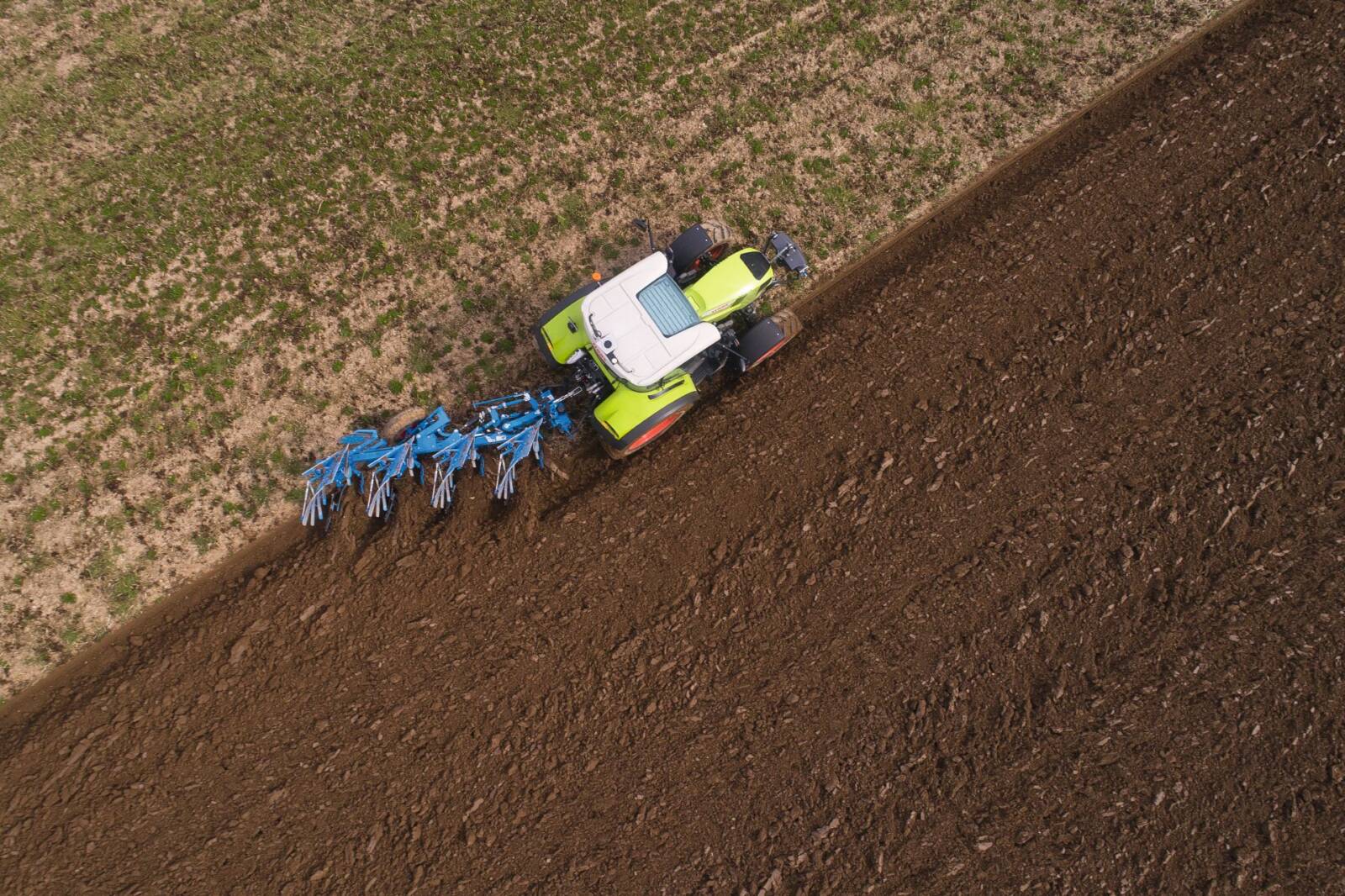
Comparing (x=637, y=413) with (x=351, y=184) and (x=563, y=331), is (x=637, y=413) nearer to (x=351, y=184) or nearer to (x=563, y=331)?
(x=563, y=331)

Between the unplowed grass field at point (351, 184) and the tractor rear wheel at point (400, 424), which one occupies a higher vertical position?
the unplowed grass field at point (351, 184)

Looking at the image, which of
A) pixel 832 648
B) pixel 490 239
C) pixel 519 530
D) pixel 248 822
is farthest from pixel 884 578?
pixel 248 822

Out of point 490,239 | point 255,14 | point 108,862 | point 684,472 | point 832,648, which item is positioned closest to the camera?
point 108,862

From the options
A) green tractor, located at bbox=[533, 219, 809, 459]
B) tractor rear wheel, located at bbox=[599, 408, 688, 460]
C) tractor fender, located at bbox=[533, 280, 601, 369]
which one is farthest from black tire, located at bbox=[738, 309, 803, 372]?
tractor fender, located at bbox=[533, 280, 601, 369]

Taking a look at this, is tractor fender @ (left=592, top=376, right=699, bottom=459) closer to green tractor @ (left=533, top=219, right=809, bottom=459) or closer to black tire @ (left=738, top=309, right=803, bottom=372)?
green tractor @ (left=533, top=219, right=809, bottom=459)

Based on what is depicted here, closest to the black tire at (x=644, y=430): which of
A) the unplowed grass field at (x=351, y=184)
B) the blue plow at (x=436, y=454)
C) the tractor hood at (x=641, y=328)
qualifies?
the tractor hood at (x=641, y=328)

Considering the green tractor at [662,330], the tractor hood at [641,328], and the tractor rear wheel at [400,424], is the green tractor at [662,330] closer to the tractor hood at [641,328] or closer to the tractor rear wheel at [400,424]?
the tractor hood at [641,328]

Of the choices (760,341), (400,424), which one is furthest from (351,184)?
(760,341)

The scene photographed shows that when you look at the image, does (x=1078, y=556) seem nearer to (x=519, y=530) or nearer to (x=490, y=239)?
(x=519, y=530)
